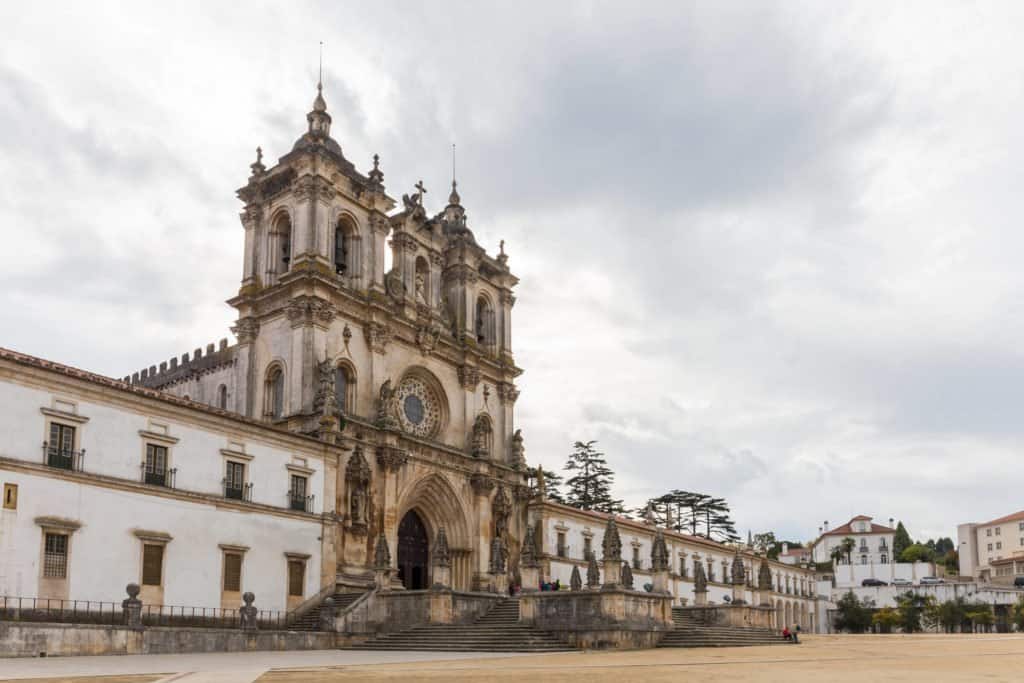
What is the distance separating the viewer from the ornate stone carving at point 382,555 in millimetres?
36719

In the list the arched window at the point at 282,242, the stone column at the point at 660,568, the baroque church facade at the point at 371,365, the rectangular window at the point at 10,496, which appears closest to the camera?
the rectangular window at the point at 10,496

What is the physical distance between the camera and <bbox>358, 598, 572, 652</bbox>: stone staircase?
29722 millimetres

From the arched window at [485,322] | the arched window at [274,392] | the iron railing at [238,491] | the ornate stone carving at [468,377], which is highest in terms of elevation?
the arched window at [485,322]

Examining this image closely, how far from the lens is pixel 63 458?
90.0 feet

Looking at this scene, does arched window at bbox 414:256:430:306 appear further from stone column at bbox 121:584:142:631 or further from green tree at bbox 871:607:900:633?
green tree at bbox 871:607:900:633

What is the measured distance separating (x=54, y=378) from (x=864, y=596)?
89.4 m

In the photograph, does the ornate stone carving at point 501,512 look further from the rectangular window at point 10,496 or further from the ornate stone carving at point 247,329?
the rectangular window at point 10,496

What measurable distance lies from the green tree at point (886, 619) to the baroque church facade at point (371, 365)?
46.8 meters

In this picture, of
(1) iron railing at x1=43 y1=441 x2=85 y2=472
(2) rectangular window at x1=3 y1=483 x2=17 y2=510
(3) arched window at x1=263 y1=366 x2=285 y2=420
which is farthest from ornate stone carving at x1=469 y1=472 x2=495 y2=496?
(2) rectangular window at x1=3 y1=483 x2=17 y2=510

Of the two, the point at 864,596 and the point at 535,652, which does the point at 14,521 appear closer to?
the point at 535,652

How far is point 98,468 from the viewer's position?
93.1 ft

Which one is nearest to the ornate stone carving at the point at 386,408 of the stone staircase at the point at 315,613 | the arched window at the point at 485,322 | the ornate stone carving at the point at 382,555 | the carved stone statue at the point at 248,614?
the ornate stone carving at the point at 382,555

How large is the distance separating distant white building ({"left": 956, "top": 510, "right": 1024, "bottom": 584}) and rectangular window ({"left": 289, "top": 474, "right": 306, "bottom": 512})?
10574cm

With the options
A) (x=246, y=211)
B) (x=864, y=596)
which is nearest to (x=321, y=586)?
(x=246, y=211)
